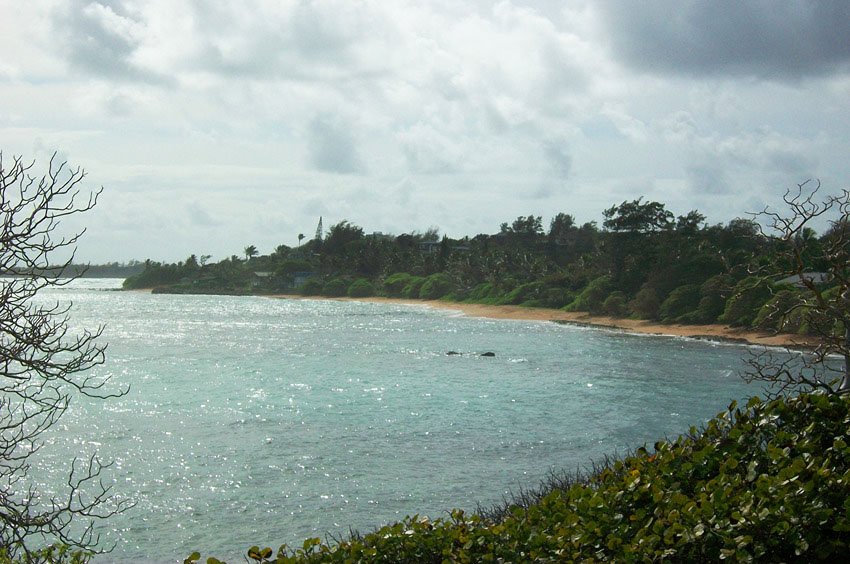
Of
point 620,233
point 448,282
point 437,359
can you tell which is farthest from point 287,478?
point 448,282

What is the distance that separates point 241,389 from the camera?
127 ft

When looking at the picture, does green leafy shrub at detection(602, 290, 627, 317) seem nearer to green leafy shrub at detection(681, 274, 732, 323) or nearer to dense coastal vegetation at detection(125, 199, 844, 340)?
dense coastal vegetation at detection(125, 199, 844, 340)

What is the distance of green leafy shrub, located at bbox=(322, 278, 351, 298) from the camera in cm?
14038

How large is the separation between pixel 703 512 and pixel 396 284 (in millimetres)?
127717

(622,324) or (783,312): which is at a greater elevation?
(783,312)

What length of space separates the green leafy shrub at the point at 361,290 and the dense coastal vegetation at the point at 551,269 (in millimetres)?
164

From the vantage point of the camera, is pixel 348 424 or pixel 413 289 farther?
pixel 413 289

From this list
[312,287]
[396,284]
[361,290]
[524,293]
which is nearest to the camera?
[524,293]

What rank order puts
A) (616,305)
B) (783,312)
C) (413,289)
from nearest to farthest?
(783,312)
(616,305)
(413,289)

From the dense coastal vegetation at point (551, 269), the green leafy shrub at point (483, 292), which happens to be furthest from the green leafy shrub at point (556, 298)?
the green leafy shrub at point (483, 292)

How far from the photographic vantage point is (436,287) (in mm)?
124312

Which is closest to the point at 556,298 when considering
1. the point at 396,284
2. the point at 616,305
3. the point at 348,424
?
the point at 616,305

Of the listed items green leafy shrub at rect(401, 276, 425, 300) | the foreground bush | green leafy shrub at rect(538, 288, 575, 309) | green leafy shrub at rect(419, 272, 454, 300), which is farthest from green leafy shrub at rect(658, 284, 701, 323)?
the foreground bush

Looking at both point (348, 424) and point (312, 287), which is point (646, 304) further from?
point (312, 287)
